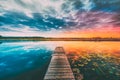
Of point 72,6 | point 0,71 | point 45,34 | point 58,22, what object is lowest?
point 0,71

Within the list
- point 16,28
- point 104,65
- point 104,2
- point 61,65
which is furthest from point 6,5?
point 104,65

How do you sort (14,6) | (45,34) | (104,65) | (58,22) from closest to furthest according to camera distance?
1. (104,65)
2. (14,6)
3. (58,22)
4. (45,34)

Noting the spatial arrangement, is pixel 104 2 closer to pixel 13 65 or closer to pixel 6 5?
pixel 6 5

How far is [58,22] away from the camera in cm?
560

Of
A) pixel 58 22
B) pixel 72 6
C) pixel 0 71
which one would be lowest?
pixel 0 71

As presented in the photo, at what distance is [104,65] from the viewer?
15.5ft

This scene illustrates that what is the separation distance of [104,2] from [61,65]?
266 centimetres

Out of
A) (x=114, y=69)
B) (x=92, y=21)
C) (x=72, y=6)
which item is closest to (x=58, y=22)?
(x=72, y=6)

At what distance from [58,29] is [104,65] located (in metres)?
2.11

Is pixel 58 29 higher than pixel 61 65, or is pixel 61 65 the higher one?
pixel 58 29

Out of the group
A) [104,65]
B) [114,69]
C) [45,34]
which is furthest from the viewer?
[45,34]

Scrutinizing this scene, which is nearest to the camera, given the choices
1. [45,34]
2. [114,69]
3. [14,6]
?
[114,69]

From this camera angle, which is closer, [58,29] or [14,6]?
[14,6]

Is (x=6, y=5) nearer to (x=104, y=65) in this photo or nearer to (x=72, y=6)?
(x=72, y=6)
